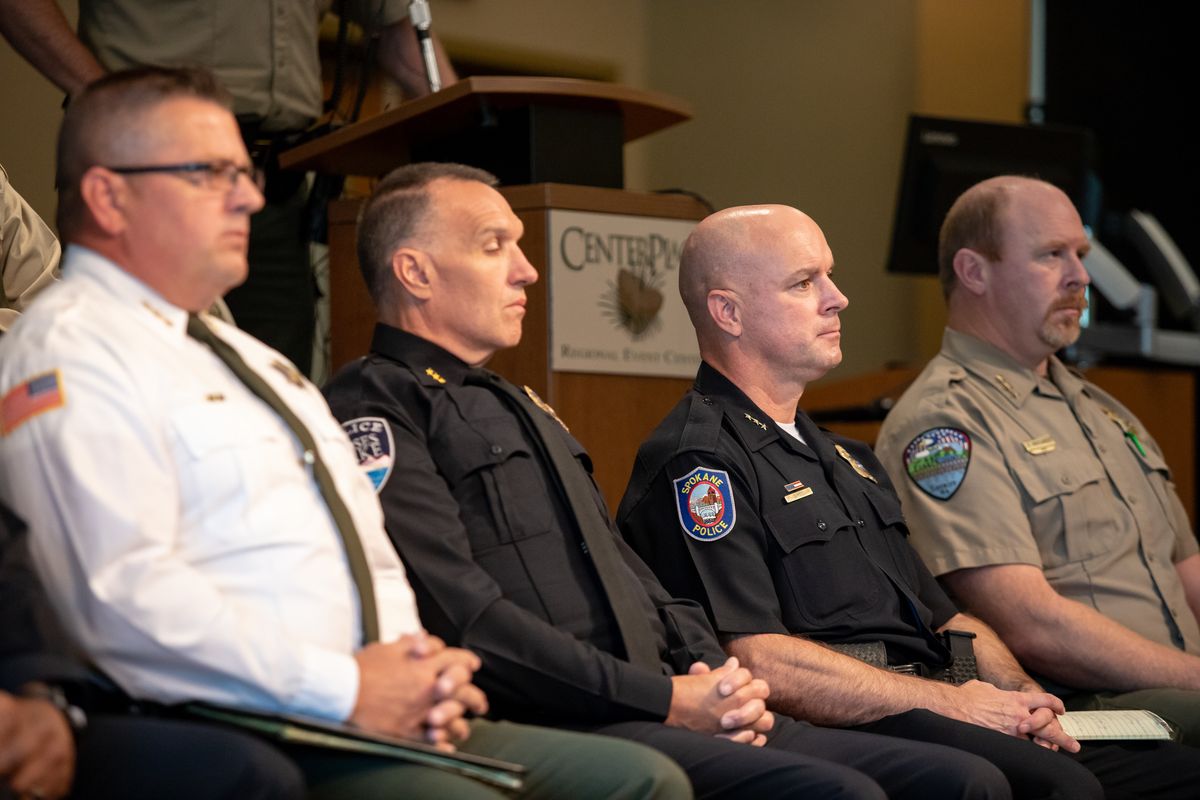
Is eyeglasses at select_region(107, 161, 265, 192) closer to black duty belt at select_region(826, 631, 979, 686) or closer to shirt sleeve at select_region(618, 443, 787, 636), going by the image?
shirt sleeve at select_region(618, 443, 787, 636)

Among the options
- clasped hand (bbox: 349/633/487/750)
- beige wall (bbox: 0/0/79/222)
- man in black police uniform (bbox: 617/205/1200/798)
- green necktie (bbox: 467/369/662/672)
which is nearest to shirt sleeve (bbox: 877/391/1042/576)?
man in black police uniform (bbox: 617/205/1200/798)

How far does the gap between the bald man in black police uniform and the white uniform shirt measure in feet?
0.27

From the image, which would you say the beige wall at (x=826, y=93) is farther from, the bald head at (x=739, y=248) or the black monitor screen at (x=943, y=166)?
the bald head at (x=739, y=248)

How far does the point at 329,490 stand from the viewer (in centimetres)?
179

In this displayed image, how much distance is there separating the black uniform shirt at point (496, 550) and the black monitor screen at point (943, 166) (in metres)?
2.00

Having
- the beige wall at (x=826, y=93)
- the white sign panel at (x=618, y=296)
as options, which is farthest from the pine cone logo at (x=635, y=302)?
the beige wall at (x=826, y=93)

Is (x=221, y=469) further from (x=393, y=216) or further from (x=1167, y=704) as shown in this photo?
(x=1167, y=704)

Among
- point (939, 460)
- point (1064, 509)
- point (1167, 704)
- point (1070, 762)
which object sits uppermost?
point (939, 460)

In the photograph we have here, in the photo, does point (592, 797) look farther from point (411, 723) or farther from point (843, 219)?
point (843, 219)

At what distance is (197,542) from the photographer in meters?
1.68

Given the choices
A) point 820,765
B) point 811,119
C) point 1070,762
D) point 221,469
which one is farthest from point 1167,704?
point 811,119

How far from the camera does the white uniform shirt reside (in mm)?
1592

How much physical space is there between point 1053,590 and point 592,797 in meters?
1.42

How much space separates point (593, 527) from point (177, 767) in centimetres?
85
